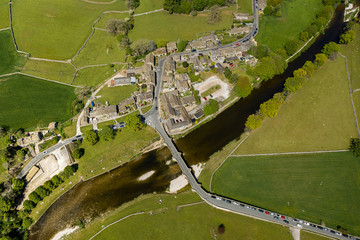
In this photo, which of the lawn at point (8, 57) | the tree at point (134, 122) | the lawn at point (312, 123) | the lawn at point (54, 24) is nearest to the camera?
the lawn at point (312, 123)

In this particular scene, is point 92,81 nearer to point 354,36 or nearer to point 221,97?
point 221,97

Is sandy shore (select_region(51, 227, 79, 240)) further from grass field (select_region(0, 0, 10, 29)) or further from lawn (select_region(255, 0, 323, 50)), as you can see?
grass field (select_region(0, 0, 10, 29))

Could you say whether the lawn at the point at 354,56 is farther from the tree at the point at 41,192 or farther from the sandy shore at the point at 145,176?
the tree at the point at 41,192

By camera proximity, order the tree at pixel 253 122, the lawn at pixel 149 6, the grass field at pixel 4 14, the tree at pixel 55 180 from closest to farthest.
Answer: the tree at pixel 55 180 < the tree at pixel 253 122 < the grass field at pixel 4 14 < the lawn at pixel 149 6

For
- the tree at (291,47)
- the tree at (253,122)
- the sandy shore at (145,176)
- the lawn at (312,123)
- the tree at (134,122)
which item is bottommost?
the lawn at (312,123)

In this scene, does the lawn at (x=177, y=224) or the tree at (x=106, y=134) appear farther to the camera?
the tree at (x=106, y=134)

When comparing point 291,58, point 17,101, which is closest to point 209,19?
point 291,58

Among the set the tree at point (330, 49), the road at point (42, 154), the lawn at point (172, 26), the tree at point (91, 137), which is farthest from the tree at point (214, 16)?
the road at point (42, 154)
